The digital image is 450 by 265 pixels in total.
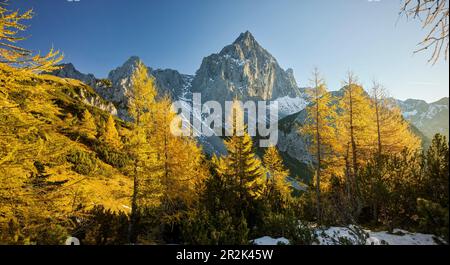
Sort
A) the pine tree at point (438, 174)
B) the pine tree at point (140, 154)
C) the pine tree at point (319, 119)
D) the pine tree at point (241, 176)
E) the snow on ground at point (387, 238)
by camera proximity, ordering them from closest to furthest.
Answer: the pine tree at point (438, 174), the snow on ground at point (387, 238), the pine tree at point (140, 154), the pine tree at point (241, 176), the pine tree at point (319, 119)

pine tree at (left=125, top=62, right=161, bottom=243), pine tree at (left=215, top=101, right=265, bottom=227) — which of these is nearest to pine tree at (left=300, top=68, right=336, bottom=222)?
pine tree at (left=215, top=101, right=265, bottom=227)

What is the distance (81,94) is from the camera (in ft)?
222

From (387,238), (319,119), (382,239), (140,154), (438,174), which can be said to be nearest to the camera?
(438,174)

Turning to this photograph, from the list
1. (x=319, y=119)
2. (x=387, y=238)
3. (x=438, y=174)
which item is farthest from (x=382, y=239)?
(x=319, y=119)

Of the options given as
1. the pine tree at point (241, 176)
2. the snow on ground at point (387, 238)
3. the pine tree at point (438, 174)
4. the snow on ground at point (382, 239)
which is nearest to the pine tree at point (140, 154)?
the pine tree at point (241, 176)

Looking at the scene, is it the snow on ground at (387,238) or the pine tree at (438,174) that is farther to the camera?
the snow on ground at (387,238)

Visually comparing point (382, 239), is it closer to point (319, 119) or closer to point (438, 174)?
point (438, 174)

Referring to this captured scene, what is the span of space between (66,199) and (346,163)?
15.7 meters

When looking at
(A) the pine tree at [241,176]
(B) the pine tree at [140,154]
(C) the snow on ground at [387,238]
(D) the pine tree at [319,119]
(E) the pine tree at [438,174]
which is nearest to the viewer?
(E) the pine tree at [438,174]

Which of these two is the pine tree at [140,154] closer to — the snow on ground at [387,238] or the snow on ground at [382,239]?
the snow on ground at [382,239]

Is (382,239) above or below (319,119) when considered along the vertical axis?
below
